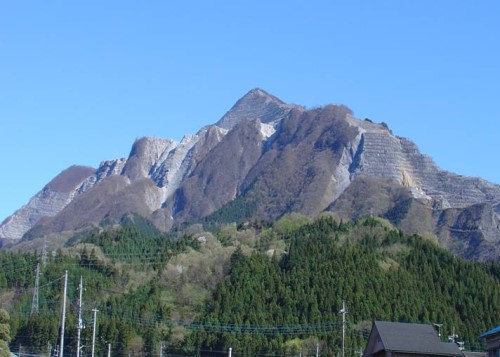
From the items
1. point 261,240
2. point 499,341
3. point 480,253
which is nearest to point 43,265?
point 261,240

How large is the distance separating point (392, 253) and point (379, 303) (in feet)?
72.8

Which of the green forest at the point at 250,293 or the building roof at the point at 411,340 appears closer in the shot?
the building roof at the point at 411,340

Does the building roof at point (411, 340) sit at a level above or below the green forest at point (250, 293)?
below

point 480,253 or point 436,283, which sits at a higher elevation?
point 480,253

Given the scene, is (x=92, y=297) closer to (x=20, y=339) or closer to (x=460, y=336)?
(x=20, y=339)

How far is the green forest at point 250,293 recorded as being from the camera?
297ft

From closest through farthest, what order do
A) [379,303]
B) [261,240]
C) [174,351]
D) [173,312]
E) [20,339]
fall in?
[20,339] < [174,351] < [379,303] < [173,312] < [261,240]

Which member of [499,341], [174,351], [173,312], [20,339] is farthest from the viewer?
[173,312]

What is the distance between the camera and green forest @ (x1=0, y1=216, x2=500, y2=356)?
297 ft

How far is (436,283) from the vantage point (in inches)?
4343

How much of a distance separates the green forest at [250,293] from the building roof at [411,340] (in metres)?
26.2

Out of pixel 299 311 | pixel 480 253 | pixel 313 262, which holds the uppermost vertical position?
pixel 480 253

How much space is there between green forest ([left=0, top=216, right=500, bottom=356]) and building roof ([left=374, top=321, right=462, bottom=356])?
26226 millimetres

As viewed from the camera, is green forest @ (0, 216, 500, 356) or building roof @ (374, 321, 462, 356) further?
green forest @ (0, 216, 500, 356)
